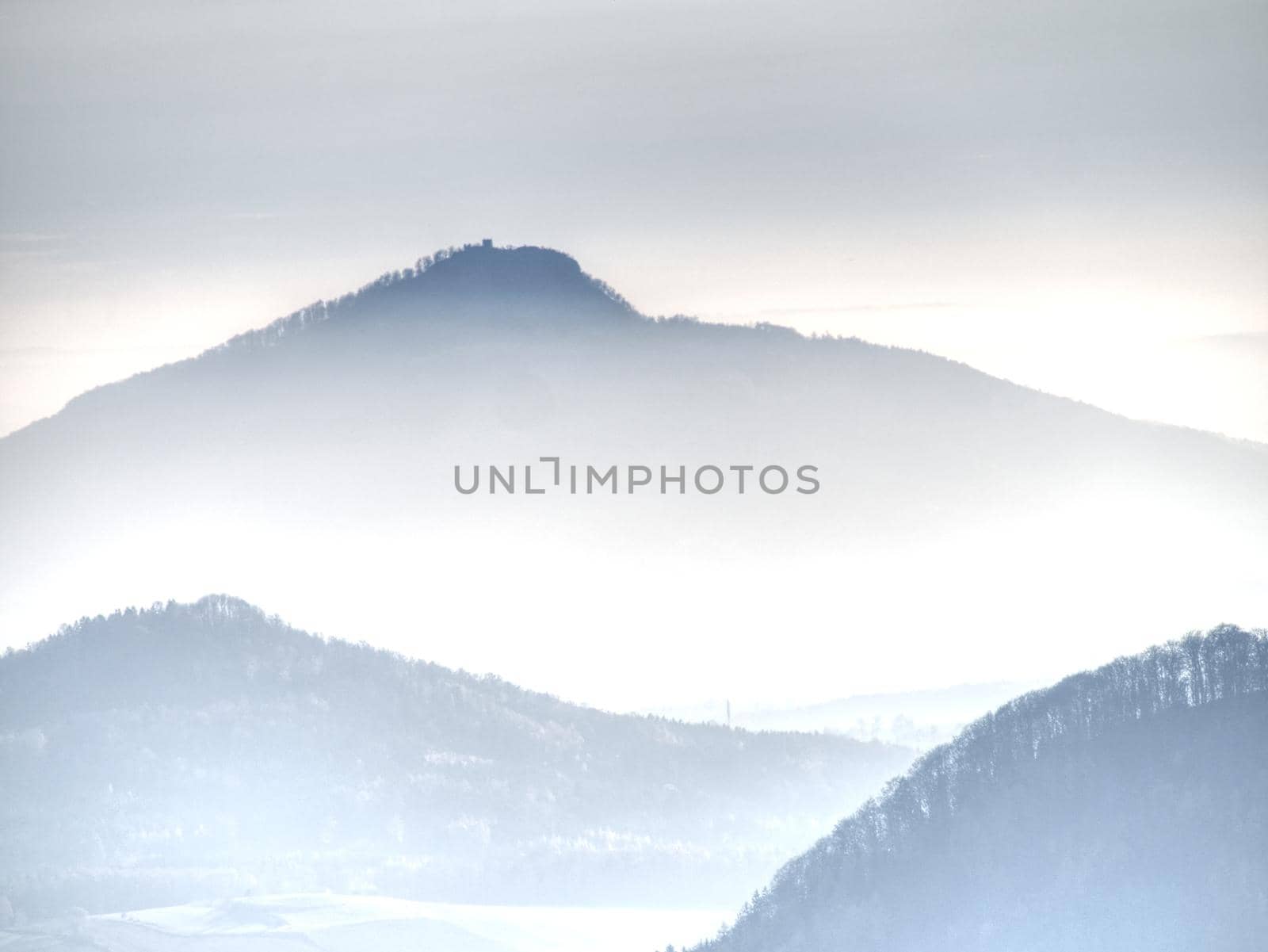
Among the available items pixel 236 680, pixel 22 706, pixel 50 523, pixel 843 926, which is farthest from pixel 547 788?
pixel 843 926

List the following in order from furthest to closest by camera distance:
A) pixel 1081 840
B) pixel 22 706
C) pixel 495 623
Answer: pixel 495 623, pixel 22 706, pixel 1081 840

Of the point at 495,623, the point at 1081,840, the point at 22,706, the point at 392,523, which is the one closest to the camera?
the point at 1081,840

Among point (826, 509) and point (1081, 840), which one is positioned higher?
point (826, 509)

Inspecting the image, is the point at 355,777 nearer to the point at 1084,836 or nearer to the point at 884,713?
the point at 884,713

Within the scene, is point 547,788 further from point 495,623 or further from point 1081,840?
point 1081,840

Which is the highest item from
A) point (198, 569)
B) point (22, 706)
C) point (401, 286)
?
point (401, 286)

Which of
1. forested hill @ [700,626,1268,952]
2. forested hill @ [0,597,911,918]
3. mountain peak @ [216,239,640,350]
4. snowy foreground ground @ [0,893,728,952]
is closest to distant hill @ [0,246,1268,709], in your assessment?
mountain peak @ [216,239,640,350]

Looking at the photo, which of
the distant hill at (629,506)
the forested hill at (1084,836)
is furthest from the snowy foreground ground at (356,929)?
the distant hill at (629,506)

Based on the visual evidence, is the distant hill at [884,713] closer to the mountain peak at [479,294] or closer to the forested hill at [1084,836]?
the mountain peak at [479,294]
